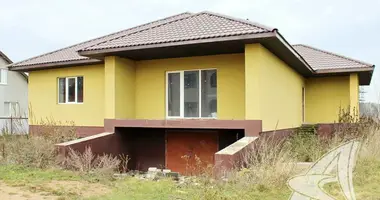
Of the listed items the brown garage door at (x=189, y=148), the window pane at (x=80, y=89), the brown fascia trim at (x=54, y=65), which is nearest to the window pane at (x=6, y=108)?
the brown fascia trim at (x=54, y=65)

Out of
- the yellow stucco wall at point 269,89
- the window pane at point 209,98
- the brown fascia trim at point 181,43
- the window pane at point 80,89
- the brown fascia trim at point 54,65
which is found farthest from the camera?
the window pane at point 80,89

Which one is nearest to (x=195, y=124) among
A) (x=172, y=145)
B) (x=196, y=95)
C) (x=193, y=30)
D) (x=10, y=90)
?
(x=196, y=95)

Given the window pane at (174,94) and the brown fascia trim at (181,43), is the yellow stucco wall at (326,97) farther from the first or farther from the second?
the brown fascia trim at (181,43)

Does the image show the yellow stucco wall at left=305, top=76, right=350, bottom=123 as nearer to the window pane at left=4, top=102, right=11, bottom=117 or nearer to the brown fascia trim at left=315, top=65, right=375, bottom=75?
the brown fascia trim at left=315, top=65, right=375, bottom=75

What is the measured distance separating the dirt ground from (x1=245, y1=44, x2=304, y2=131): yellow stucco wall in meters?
5.25

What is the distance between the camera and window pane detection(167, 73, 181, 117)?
13680mm

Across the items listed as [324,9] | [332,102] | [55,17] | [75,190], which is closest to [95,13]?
[55,17]

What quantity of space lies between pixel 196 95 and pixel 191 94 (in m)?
0.21

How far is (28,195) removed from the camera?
7.20m

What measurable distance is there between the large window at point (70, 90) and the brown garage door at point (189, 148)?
5.05m

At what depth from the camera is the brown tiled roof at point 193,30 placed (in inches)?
431

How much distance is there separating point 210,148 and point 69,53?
8871mm

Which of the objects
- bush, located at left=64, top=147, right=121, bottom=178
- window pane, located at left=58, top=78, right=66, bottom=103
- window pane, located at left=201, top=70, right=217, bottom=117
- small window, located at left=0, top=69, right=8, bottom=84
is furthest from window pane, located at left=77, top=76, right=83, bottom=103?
small window, located at left=0, top=69, right=8, bottom=84

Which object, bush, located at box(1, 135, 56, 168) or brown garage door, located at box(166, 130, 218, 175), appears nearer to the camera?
bush, located at box(1, 135, 56, 168)
